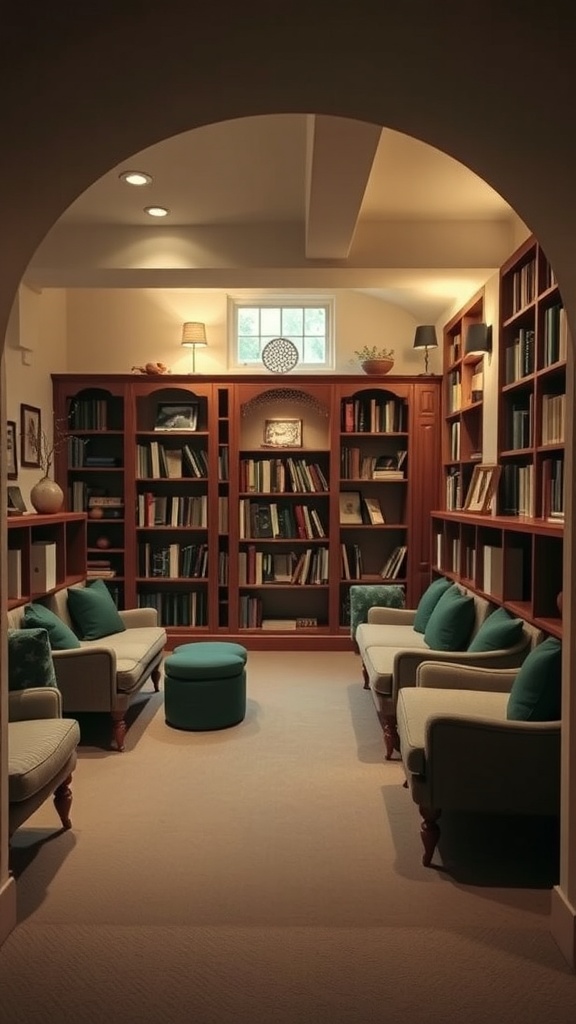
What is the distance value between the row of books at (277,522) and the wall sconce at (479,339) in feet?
6.79

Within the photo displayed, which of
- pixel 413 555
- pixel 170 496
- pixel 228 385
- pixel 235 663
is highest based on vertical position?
pixel 228 385

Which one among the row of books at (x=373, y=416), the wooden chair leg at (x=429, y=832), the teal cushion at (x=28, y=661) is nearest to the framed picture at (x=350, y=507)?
the row of books at (x=373, y=416)

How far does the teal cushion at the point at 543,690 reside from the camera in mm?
2395

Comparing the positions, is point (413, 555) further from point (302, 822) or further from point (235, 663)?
point (302, 822)

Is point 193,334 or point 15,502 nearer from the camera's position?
point 15,502

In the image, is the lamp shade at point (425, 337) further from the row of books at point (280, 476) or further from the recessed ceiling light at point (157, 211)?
the recessed ceiling light at point (157, 211)

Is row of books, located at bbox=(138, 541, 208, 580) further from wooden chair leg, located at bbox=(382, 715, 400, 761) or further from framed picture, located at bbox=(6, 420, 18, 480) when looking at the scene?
wooden chair leg, located at bbox=(382, 715, 400, 761)

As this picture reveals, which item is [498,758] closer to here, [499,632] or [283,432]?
[499,632]

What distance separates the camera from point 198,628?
5824 mm

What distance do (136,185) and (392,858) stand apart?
3439 mm

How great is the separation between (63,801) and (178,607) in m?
3.17

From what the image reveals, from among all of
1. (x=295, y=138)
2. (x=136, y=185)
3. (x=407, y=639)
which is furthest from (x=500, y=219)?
(x=407, y=639)

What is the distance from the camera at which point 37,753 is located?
2.40 m

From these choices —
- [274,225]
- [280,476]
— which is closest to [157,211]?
[274,225]
